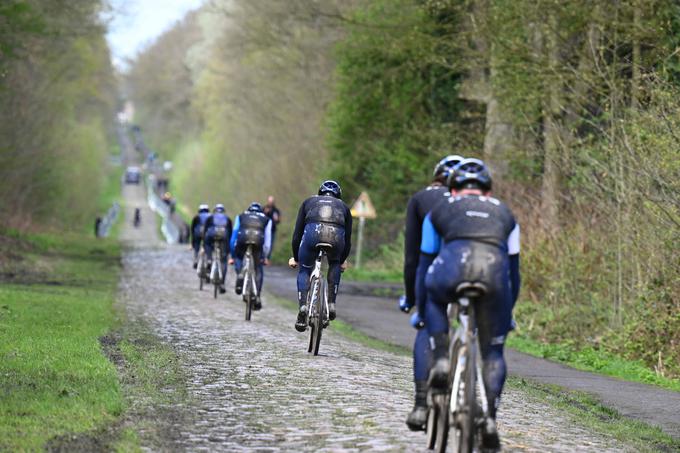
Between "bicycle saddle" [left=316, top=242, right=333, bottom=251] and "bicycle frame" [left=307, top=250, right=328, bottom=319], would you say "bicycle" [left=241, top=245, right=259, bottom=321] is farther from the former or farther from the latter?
"bicycle saddle" [left=316, top=242, right=333, bottom=251]

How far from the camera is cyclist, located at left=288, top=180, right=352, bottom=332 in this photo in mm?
16094

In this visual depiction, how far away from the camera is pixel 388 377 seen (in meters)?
14.3

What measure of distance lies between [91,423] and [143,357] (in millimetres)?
5011

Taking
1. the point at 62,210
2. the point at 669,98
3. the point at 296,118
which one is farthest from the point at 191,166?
the point at 669,98

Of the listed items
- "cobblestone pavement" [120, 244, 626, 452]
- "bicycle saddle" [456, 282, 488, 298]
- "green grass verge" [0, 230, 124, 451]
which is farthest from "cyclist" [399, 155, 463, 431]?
"green grass verge" [0, 230, 124, 451]

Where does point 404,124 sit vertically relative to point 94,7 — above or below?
below

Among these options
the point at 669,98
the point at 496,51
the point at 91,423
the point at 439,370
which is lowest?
the point at 91,423

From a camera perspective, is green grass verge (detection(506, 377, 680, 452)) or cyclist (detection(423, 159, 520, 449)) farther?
green grass verge (detection(506, 377, 680, 452))

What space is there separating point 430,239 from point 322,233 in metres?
7.02

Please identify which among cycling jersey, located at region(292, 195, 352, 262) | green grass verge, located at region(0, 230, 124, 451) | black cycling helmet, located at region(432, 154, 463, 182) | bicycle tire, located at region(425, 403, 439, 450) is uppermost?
black cycling helmet, located at region(432, 154, 463, 182)

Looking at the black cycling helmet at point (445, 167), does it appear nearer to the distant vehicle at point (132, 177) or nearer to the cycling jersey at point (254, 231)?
the cycling jersey at point (254, 231)

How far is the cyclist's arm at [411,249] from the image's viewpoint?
9477mm

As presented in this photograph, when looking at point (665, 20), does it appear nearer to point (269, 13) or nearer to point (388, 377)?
point (388, 377)

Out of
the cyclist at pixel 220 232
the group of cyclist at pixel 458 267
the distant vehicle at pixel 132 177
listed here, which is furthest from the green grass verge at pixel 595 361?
the distant vehicle at pixel 132 177
